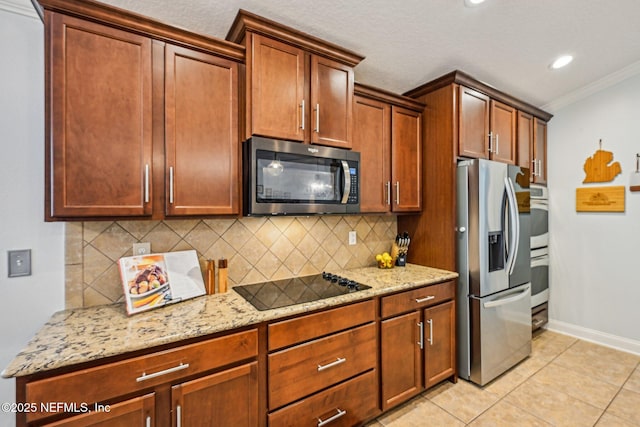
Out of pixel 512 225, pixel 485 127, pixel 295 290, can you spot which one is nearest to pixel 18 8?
pixel 295 290

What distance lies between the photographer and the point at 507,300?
243 centimetres

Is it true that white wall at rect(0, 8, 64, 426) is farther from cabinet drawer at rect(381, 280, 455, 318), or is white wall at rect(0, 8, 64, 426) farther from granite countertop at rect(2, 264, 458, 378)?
cabinet drawer at rect(381, 280, 455, 318)

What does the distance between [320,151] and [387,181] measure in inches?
31.6

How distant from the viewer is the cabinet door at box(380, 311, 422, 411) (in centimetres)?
192

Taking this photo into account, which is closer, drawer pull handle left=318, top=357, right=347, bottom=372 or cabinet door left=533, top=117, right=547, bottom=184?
drawer pull handle left=318, top=357, right=347, bottom=372

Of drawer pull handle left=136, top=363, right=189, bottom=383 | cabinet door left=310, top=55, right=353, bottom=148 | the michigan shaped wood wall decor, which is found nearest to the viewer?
drawer pull handle left=136, top=363, right=189, bottom=383

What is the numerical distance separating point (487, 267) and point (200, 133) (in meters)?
2.34

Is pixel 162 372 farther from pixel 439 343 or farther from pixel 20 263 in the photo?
pixel 439 343

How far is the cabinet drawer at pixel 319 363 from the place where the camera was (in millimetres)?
1484

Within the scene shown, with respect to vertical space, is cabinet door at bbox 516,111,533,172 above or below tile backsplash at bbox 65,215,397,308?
above

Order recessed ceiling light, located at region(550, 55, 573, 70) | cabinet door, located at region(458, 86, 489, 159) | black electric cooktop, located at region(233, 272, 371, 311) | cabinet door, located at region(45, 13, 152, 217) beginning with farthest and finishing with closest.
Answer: recessed ceiling light, located at region(550, 55, 573, 70) < cabinet door, located at region(458, 86, 489, 159) < black electric cooktop, located at region(233, 272, 371, 311) < cabinet door, located at region(45, 13, 152, 217)

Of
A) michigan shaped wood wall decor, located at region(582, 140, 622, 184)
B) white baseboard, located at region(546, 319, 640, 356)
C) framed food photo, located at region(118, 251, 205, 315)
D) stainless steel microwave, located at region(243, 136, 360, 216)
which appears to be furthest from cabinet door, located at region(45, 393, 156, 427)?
michigan shaped wood wall decor, located at region(582, 140, 622, 184)

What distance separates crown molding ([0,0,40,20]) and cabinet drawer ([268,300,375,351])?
205 cm

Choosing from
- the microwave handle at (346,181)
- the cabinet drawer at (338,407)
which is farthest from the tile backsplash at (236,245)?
the cabinet drawer at (338,407)
